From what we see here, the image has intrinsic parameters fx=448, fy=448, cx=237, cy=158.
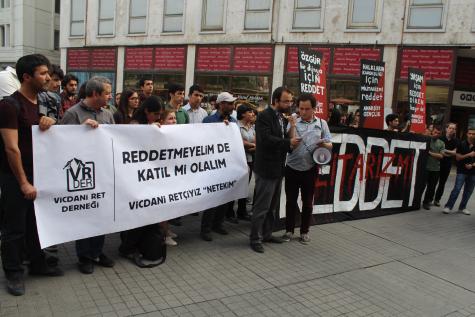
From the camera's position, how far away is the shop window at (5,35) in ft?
123

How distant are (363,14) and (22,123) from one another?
53.0 feet

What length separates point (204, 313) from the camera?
3.74 m

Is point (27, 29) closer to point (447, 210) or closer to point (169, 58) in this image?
point (169, 58)

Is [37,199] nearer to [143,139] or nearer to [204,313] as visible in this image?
[143,139]

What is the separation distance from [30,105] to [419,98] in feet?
26.5

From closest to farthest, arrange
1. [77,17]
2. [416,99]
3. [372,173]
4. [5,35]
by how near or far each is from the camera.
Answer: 1. [372,173]
2. [416,99]
3. [77,17]
4. [5,35]

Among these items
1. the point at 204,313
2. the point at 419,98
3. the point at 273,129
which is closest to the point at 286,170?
the point at 273,129

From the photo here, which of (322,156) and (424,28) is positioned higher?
(424,28)

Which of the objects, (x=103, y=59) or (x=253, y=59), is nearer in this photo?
(x=253, y=59)

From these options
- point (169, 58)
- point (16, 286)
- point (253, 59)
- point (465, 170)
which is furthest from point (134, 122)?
point (169, 58)

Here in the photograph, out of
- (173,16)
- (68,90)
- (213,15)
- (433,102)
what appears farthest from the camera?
(173,16)

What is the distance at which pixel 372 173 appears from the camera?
7273 mm

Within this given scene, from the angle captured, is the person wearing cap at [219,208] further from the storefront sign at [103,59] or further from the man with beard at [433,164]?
the storefront sign at [103,59]

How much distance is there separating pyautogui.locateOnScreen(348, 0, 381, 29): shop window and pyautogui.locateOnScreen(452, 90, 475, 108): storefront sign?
4097 millimetres
